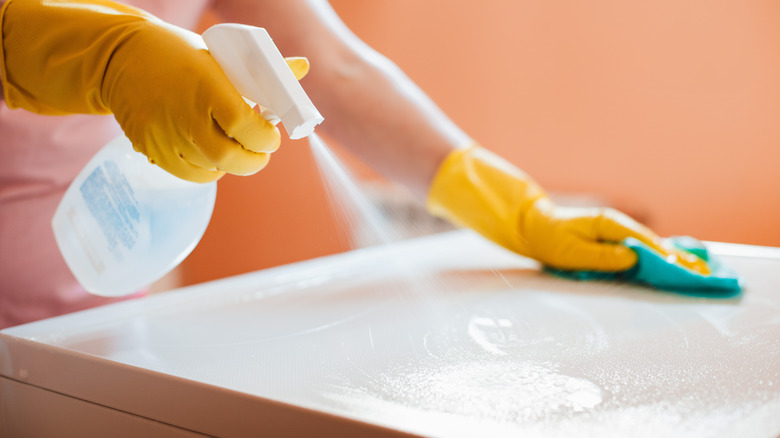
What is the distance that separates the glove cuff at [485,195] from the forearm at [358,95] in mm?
28

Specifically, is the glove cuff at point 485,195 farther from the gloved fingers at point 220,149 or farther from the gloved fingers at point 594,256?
the gloved fingers at point 220,149

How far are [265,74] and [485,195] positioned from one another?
557 millimetres

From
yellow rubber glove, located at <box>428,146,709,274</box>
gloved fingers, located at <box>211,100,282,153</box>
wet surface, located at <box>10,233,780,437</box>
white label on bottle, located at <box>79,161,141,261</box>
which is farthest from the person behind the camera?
yellow rubber glove, located at <box>428,146,709,274</box>

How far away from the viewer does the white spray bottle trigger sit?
20.6 inches

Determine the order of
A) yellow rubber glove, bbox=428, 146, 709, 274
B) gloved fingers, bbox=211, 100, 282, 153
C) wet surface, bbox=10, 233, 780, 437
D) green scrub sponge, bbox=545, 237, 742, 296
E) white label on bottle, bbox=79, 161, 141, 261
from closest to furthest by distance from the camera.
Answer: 1. wet surface, bbox=10, 233, 780, 437
2. gloved fingers, bbox=211, 100, 282, 153
3. white label on bottle, bbox=79, 161, 141, 261
4. green scrub sponge, bbox=545, 237, 742, 296
5. yellow rubber glove, bbox=428, 146, 709, 274

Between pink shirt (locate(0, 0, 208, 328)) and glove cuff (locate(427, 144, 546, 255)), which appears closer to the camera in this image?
pink shirt (locate(0, 0, 208, 328))

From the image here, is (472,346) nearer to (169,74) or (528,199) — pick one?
(169,74)

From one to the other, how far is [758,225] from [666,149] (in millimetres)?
334

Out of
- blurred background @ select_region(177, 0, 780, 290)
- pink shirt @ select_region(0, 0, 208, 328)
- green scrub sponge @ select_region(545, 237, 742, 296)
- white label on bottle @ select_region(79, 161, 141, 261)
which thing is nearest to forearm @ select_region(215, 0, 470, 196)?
pink shirt @ select_region(0, 0, 208, 328)

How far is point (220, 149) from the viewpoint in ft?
1.88

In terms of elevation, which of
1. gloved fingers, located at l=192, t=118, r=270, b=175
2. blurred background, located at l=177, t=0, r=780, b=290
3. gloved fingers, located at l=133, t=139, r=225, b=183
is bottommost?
blurred background, located at l=177, t=0, r=780, b=290

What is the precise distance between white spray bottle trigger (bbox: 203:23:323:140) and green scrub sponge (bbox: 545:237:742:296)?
524 millimetres

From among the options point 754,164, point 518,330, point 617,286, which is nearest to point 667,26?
point 754,164

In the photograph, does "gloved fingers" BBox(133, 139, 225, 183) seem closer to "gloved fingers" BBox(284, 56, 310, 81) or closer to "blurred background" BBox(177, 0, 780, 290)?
"gloved fingers" BBox(284, 56, 310, 81)
